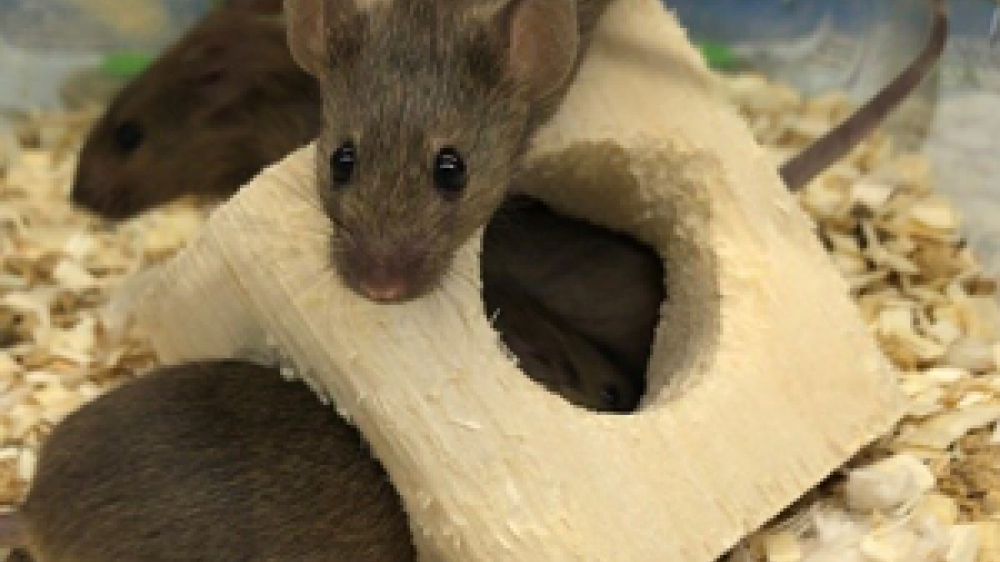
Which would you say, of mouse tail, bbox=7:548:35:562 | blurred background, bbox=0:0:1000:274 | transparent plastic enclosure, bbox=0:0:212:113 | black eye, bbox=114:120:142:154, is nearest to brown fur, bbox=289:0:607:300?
mouse tail, bbox=7:548:35:562

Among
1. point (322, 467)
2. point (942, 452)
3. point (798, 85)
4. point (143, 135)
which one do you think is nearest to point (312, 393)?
point (322, 467)

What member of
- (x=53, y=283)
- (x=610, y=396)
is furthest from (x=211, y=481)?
(x=53, y=283)

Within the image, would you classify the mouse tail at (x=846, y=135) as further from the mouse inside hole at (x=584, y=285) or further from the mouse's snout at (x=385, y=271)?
the mouse's snout at (x=385, y=271)

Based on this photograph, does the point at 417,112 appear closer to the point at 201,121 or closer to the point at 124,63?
the point at 201,121

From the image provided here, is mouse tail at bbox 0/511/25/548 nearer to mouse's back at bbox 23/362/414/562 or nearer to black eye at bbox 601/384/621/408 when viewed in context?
mouse's back at bbox 23/362/414/562

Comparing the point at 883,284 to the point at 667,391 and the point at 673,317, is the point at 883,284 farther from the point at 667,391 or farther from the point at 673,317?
the point at 667,391
